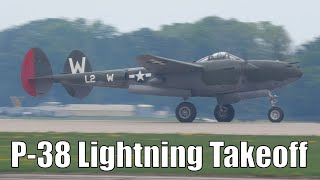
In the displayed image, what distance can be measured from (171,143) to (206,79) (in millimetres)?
14260

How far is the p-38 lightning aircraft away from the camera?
45.7 m

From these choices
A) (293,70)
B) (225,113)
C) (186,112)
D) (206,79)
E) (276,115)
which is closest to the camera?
(293,70)

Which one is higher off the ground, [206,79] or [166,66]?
[166,66]

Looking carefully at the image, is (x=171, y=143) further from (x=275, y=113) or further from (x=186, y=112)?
(x=275, y=113)

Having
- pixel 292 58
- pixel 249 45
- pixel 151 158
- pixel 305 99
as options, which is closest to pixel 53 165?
pixel 151 158

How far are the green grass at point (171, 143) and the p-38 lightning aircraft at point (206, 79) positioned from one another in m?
10.0

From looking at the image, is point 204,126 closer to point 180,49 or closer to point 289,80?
point 289,80

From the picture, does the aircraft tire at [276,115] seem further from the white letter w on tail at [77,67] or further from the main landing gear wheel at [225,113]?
the white letter w on tail at [77,67]

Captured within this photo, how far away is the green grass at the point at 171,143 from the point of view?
25.2m

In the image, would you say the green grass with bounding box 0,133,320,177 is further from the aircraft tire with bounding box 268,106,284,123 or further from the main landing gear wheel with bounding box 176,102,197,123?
the aircraft tire with bounding box 268,106,284,123

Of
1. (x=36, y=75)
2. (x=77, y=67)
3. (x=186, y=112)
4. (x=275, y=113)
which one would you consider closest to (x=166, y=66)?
(x=186, y=112)

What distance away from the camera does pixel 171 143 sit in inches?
1266

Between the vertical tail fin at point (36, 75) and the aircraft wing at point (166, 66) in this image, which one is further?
the vertical tail fin at point (36, 75)

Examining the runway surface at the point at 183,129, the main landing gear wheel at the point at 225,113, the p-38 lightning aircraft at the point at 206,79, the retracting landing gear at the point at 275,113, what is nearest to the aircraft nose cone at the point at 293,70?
the p-38 lightning aircraft at the point at 206,79
